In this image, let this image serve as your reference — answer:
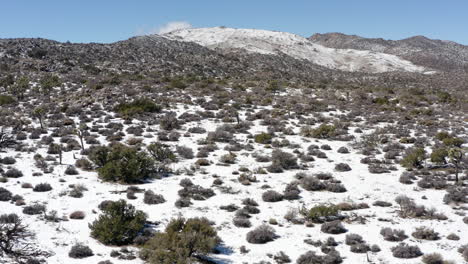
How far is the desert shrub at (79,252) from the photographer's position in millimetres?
→ 10852

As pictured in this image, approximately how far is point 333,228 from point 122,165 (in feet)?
33.7

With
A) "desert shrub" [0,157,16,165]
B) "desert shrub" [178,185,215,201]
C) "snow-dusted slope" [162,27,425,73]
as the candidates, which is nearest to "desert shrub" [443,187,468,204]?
"desert shrub" [178,185,215,201]

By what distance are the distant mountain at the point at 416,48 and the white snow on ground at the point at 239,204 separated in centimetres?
9036

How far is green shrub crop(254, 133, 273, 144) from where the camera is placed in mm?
24359

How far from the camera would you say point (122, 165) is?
17500mm

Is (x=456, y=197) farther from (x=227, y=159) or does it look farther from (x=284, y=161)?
(x=227, y=159)

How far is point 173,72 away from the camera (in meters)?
53.8

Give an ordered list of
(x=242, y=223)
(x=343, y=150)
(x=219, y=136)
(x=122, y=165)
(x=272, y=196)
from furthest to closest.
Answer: (x=219, y=136), (x=343, y=150), (x=122, y=165), (x=272, y=196), (x=242, y=223)

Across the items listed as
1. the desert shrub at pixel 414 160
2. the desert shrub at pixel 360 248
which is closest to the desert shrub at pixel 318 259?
the desert shrub at pixel 360 248

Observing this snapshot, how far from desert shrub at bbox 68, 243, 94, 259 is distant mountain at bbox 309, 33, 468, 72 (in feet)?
332

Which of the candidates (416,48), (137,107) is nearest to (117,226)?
(137,107)

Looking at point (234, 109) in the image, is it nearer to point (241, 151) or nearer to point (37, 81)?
point (241, 151)

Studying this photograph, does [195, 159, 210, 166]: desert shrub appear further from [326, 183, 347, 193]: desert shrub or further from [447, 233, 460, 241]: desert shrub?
[447, 233, 460, 241]: desert shrub

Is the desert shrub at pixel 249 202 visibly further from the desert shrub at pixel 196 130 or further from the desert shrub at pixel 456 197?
the desert shrub at pixel 196 130
